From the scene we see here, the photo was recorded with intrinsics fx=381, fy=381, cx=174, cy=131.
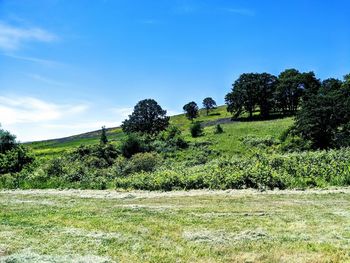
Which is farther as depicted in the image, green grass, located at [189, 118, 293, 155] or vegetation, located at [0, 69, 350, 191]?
green grass, located at [189, 118, 293, 155]

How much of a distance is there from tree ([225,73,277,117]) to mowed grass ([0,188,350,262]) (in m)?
73.4

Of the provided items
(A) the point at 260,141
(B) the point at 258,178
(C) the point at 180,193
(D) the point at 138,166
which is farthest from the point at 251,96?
(C) the point at 180,193

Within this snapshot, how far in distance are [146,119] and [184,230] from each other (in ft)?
235

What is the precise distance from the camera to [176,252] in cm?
970

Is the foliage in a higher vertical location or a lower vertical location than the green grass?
lower

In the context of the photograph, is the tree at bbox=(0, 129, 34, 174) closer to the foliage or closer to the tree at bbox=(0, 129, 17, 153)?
the tree at bbox=(0, 129, 17, 153)

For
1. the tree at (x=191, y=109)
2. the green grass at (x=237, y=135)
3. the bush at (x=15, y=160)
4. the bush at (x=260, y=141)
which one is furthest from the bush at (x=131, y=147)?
the tree at (x=191, y=109)

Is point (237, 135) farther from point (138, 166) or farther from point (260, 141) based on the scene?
point (138, 166)

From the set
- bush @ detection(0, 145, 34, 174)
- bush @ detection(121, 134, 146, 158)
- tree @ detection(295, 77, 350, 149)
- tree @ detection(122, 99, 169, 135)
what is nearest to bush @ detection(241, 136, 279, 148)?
tree @ detection(295, 77, 350, 149)

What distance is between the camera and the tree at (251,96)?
91.1 m

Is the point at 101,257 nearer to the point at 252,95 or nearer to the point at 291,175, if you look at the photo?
the point at 291,175

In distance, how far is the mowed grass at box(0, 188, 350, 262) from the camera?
9422 mm

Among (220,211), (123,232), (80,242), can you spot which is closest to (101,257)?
(80,242)

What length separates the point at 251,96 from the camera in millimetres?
90812
